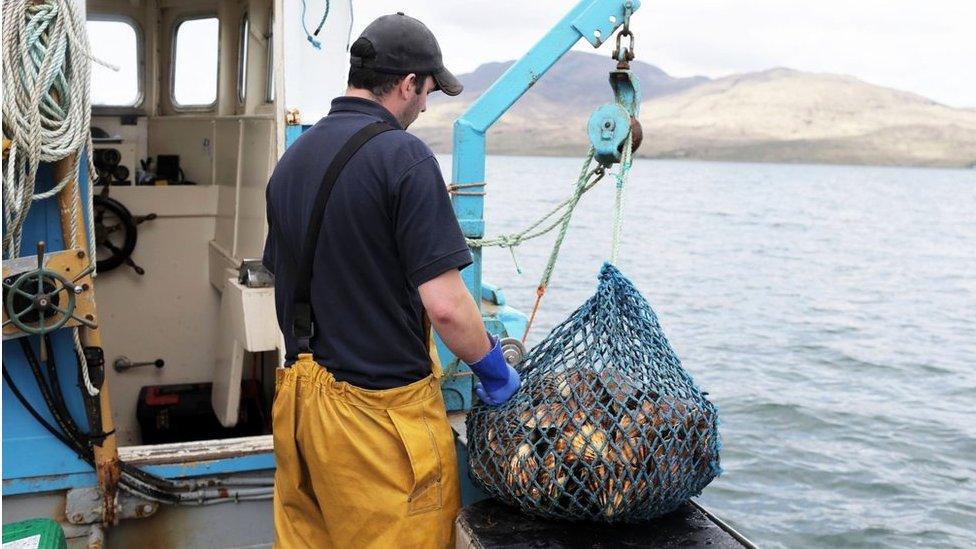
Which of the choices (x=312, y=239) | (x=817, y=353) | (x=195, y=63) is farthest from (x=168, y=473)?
(x=817, y=353)

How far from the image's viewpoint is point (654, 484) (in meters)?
2.92

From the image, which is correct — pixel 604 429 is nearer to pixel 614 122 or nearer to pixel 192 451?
pixel 614 122

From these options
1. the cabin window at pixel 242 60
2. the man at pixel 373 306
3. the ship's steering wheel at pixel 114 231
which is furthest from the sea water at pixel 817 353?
the man at pixel 373 306

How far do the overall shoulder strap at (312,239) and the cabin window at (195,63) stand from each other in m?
3.55

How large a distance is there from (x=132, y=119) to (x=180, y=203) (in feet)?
2.88

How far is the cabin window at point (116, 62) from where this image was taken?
6.20m

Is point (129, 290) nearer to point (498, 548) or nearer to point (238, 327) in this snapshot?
point (238, 327)

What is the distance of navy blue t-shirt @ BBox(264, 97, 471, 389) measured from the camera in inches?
103

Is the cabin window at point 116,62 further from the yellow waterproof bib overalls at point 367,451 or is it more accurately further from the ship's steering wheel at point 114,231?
the yellow waterproof bib overalls at point 367,451

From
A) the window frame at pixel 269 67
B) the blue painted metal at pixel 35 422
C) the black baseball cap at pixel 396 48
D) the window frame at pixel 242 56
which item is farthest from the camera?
the window frame at pixel 242 56

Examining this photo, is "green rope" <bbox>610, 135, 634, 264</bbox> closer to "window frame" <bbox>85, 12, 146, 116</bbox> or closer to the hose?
the hose

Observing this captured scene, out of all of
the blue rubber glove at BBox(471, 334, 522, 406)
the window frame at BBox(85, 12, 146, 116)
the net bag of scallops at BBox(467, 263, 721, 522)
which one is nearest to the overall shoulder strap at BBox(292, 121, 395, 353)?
the blue rubber glove at BBox(471, 334, 522, 406)

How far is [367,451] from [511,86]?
65.7 inches

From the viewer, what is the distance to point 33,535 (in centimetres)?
317
